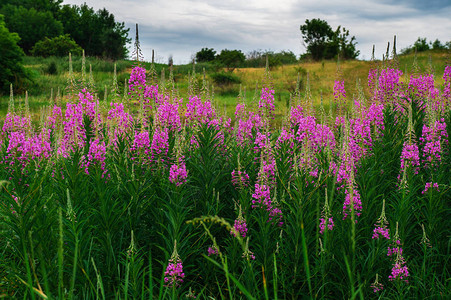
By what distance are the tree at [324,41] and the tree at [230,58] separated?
10817mm

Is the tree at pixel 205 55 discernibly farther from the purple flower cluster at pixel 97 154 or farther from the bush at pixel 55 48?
the purple flower cluster at pixel 97 154

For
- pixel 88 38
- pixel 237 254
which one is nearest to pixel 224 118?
pixel 237 254

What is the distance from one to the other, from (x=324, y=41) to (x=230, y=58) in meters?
17.3

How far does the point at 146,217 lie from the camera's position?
4668 mm

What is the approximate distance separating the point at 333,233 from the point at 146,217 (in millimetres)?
2200

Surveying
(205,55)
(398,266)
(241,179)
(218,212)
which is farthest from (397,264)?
(205,55)

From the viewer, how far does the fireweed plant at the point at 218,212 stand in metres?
3.85

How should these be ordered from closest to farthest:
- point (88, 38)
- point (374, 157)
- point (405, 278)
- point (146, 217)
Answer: point (405, 278), point (146, 217), point (374, 157), point (88, 38)

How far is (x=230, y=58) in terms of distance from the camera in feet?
145

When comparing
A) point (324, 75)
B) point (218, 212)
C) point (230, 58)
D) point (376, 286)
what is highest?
point (230, 58)

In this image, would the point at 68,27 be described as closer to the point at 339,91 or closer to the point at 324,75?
the point at 324,75

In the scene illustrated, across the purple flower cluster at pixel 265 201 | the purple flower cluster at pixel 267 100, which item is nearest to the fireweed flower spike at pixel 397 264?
the purple flower cluster at pixel 265 201

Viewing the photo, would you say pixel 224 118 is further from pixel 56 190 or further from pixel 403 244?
pixel 403 244

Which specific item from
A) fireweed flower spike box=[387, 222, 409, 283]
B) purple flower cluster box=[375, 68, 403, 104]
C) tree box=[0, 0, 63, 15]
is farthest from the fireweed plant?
tree box=[0, 0, 63, 15]
